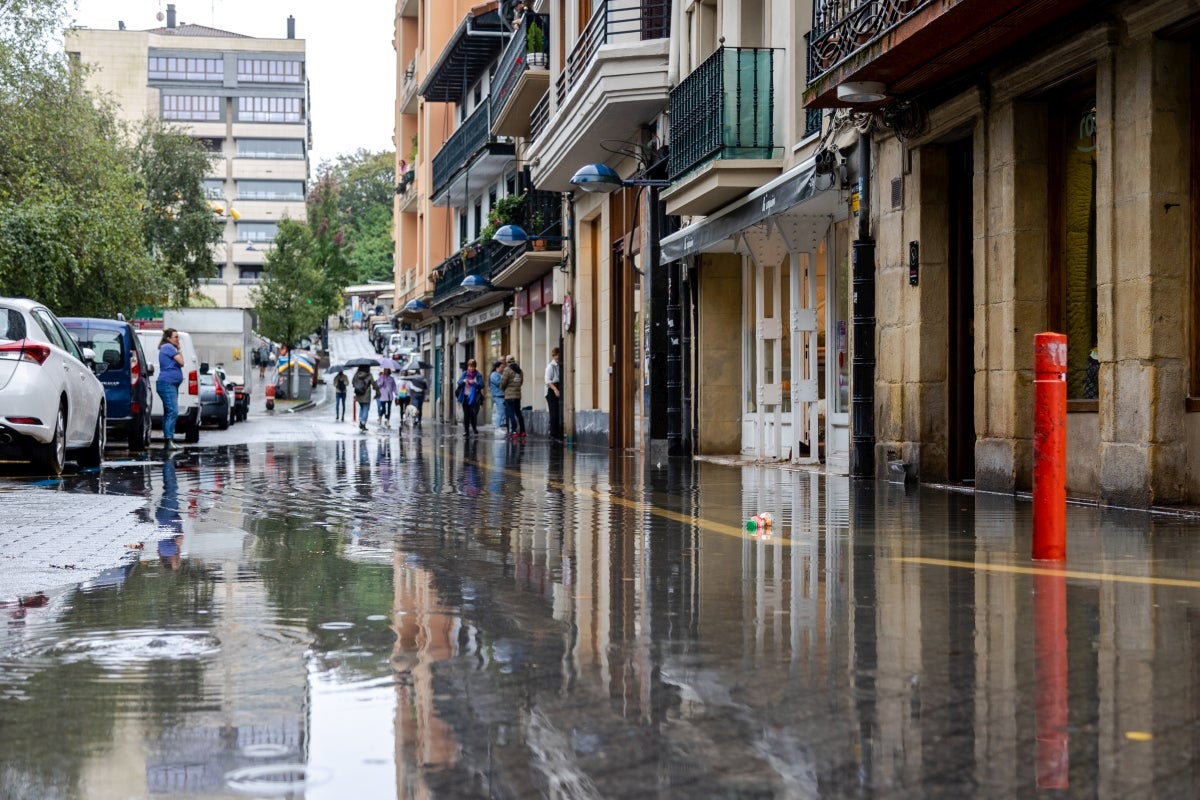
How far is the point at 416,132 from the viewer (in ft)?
211

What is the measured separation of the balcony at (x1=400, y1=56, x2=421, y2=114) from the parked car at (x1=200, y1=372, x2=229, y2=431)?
20086mm

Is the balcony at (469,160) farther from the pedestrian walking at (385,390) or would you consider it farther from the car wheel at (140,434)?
the car wheel at (140,434)

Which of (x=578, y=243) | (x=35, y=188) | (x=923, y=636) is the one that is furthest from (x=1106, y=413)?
(x=35, y=188)

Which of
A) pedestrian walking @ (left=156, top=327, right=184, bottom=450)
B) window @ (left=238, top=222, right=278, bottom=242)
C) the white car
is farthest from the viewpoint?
window @ (left=238, top=222, right=278, bottom=242)

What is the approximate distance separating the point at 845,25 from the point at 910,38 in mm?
1813

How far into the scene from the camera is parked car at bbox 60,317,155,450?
2325 centimetres

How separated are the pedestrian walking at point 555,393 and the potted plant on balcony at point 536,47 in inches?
235

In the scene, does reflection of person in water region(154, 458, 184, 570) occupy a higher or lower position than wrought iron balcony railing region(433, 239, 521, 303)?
lower

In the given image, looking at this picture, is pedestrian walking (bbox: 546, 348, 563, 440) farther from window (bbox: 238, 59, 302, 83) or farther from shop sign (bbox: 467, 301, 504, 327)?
window (bbox: 238, 59, 302, 83)

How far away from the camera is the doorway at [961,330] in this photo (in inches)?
623

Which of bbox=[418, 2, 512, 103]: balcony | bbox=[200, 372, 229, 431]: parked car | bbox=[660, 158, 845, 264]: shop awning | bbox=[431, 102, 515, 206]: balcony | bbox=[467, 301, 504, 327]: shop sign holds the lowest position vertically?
bbox=[200, 372, 229, 431]: parked car

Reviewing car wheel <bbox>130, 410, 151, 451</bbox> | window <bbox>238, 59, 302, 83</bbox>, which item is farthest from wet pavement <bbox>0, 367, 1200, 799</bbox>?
window <bbox>238, 59, 302, 83</bbox>

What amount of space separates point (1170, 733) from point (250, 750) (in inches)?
82.9

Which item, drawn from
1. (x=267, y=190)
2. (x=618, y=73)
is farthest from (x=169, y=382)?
(x=267, y=190)
